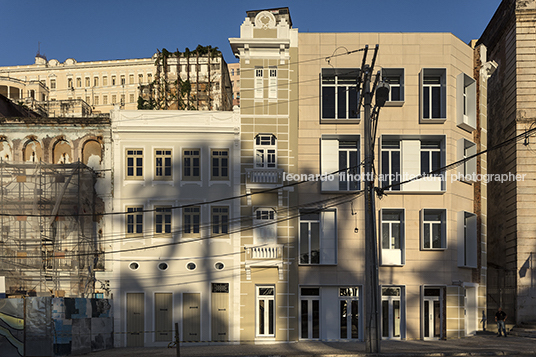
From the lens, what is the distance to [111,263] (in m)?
29.8

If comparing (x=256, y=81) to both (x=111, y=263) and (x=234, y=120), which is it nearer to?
(x=234, y=120)

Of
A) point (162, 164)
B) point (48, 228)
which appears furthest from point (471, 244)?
point (48, 228)

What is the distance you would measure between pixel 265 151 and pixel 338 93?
5.61 meters

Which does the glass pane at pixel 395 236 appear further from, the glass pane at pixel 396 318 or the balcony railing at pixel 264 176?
the balcony railing at pixel 264 176

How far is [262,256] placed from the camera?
29.7 metres

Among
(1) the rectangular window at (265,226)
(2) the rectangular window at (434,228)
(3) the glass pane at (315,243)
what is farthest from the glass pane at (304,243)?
(2) the rectangular window at (434,228)

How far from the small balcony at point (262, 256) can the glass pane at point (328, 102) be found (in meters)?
8.16

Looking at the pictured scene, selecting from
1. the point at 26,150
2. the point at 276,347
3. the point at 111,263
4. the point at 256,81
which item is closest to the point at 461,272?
the point at 276,347

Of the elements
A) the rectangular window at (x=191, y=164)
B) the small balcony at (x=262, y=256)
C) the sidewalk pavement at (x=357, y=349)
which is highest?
the rectangular window at (x=191, y=164)

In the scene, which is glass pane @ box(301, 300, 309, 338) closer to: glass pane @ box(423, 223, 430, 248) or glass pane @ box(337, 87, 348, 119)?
glass pane @ box(423, 223, 430, 248)

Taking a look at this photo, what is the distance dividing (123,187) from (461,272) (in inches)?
790

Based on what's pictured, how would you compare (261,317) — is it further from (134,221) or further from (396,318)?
(134,221)

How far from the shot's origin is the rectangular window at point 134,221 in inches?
1190

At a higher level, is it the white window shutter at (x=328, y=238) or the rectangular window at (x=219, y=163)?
the rectangular window at (x=219, y=163)
